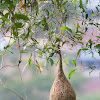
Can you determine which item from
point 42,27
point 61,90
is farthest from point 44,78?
point 42,27

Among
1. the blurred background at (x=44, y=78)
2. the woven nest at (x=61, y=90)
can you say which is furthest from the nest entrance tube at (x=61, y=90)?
the blurred background at (x=44, y=78)

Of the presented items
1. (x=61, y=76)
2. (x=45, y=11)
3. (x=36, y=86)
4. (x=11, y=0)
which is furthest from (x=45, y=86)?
(x=11, y=0)

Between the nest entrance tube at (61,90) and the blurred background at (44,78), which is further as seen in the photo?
the blurred background at (44,78)

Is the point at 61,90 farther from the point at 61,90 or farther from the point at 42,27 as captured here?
the point at 42,27

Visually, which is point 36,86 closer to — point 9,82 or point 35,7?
point 9,82

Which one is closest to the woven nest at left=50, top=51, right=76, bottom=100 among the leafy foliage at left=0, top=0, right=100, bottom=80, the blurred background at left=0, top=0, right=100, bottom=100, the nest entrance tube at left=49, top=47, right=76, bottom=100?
the nest entrance tube at left=49, top=47, right=76, bottom=100

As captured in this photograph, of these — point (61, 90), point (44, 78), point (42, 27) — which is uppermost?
point (42, 27)

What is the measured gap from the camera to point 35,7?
4.74 ft

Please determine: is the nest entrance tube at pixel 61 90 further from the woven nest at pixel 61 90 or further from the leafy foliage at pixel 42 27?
the leafy foliage at pixel 42 27

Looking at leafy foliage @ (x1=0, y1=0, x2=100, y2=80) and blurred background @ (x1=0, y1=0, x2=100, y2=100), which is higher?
leafy foliage @ (x1=0, y1=0, x2=100, y2=80)

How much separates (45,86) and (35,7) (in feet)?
3.64

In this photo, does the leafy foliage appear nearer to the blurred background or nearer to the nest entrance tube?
the nest entrance tube

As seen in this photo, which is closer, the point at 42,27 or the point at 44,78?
the point at 42,27

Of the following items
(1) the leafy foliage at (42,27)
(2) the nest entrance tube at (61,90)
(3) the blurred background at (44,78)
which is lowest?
(3) the blurred background at (44,78)
